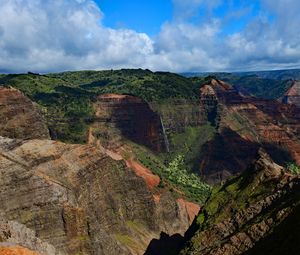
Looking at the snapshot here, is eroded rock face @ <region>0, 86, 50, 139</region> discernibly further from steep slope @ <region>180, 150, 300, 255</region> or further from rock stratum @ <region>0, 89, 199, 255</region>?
steep slope @ <region>180, 150, 300, 255</region>

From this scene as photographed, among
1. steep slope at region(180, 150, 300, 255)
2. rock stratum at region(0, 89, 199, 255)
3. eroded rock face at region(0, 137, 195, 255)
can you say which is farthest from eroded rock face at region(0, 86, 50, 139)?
steep slope at region(180, 150, 300, 255)

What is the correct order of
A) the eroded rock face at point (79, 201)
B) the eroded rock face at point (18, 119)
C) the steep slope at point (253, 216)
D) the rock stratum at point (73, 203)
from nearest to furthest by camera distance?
1. the steep slope at point (253, 216)
2. the rock stratum at point (73, 203)
3. the eroded rock face at point (79, 201)
4. the eroded rock face at point (18, 119)

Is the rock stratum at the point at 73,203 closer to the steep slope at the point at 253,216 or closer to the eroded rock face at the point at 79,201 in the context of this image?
the eroded rock face at the point at 79,201

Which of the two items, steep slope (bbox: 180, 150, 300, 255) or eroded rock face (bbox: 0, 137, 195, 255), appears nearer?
steep slope (bbox: 180, 150, 300, 255)

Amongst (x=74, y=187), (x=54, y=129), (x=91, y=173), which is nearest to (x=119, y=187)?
(x=91, y=173)

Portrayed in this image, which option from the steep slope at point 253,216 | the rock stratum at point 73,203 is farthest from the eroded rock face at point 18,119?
the steep slope at point 253,216

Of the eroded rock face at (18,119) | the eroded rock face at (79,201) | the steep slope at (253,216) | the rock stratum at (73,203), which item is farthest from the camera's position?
the eroded rock face at (18,119)

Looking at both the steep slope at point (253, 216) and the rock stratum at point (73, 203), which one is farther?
the rock stratum at point (73, 203)
